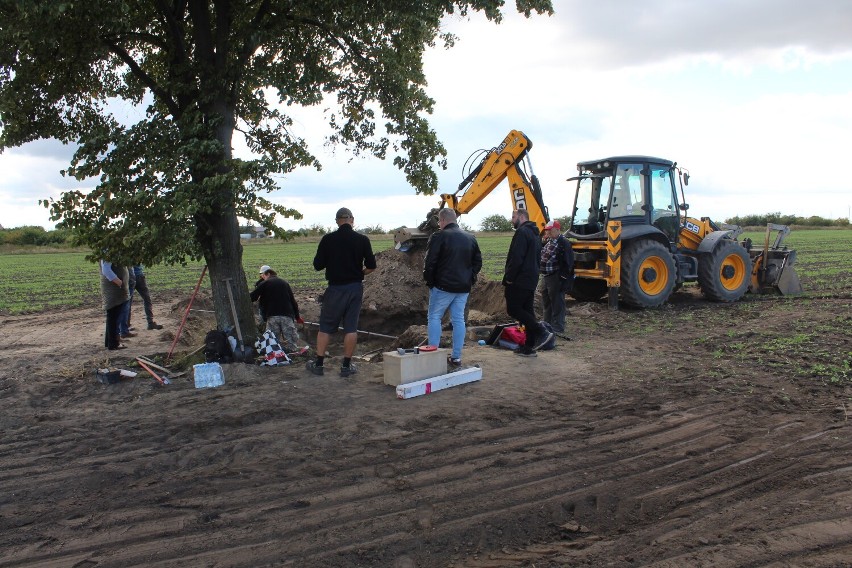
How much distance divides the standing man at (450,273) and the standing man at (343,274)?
2.39 feet

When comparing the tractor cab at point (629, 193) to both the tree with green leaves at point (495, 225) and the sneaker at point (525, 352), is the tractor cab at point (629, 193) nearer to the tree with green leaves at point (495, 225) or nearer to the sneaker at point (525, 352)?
the sneaker at point (525, 352)

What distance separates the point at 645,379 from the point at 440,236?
111 inches

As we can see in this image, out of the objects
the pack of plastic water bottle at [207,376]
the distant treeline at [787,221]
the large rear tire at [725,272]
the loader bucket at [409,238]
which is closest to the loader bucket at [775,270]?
the large rear tire at [725,272]

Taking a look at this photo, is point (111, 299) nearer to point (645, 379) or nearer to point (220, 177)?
point (220, 177)

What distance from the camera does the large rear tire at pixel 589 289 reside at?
14031 mm

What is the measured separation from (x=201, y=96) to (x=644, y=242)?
27.9 feet

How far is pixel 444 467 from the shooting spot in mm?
4875

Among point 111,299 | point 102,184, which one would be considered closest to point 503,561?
point 102,184

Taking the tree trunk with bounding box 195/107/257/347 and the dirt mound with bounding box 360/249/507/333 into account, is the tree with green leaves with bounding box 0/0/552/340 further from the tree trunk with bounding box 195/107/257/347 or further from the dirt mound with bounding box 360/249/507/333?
the dirt mound with bounding box 360/249/507/333

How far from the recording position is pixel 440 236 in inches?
303

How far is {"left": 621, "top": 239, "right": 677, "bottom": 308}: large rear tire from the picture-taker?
495 inches

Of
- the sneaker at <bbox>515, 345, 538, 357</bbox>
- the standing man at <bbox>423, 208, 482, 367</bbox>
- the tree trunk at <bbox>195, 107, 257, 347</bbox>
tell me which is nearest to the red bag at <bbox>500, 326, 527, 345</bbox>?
the sneaker at <bbox>515, 345, 538, 357</bbox>

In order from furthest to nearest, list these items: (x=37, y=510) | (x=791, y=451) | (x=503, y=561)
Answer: (x=791, y=451) < (x=37, y=510) < (x=503, y=561)

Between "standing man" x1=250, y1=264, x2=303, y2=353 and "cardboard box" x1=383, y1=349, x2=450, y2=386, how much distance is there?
253cm
